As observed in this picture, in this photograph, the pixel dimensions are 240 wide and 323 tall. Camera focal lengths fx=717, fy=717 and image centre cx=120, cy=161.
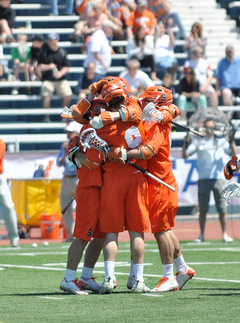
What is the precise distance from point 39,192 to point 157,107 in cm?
768

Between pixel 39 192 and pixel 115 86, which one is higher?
pixel 115 86

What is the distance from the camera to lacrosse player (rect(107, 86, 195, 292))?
22.4 feet

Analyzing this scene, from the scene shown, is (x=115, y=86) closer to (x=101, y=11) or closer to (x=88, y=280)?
(x=88, y=280)

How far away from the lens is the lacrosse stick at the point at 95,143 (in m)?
6.74

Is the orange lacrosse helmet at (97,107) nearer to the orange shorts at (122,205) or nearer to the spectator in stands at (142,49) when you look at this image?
the orange shorts at (122,205)

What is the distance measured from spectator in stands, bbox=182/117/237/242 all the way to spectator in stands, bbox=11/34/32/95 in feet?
23.3

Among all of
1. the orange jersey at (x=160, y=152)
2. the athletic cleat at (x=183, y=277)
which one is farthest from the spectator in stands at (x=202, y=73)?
the athletic cleat at (x=183, y=277)

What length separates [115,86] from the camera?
6.82m

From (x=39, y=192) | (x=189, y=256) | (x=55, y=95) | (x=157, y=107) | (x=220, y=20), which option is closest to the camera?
(x=157, y=107)

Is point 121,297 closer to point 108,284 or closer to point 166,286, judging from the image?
point 108,284

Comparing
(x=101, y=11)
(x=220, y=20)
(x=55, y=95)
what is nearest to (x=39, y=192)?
(x=55, y=95)

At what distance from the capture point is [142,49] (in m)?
18.8

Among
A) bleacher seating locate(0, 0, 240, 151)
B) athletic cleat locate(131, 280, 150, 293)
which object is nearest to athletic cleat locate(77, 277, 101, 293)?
athletic cleat locate(131, 280, 150, 293)

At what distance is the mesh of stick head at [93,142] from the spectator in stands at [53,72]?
10842 millimetres
